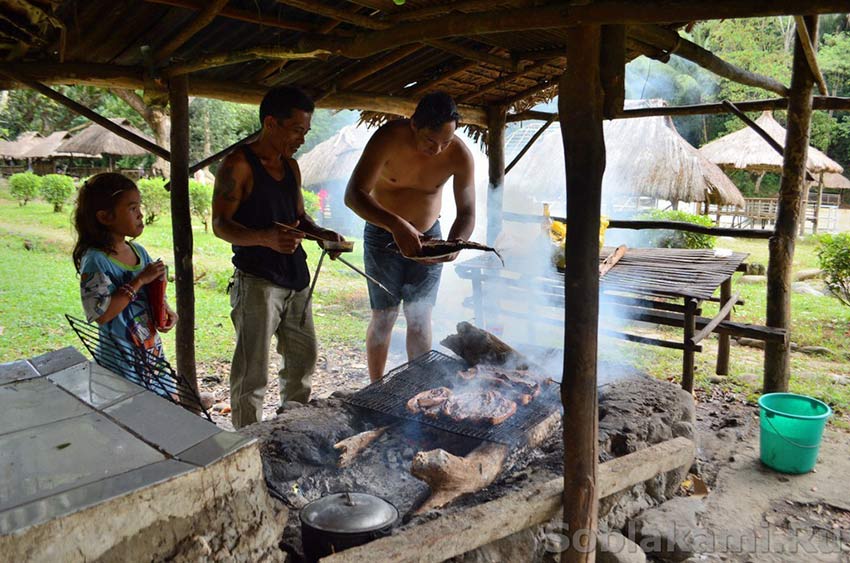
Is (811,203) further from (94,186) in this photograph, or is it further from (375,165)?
(94,186)

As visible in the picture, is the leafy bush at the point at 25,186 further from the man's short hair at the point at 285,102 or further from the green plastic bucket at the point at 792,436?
the green plastic bucket at the point at 792,436

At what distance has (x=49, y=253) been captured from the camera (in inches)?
455

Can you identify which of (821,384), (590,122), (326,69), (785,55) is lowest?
(821,384)

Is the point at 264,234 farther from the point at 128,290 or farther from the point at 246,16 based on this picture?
the point at 246,16

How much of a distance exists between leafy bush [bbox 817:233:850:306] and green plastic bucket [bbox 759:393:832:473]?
575cm

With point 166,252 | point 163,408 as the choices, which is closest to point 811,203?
point 166,252

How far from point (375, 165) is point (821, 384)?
513 centimetres

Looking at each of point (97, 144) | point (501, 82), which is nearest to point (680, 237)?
point (501, 82)

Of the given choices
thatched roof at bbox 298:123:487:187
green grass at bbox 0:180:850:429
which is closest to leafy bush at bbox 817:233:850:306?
green grass at bbox 0:180:850:429

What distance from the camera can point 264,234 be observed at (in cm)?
336

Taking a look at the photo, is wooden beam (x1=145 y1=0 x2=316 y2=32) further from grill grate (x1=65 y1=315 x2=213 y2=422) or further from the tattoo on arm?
grill grate (x1=65 y1=315 x2=213 y2=422)

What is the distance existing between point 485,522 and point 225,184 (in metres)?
2.29

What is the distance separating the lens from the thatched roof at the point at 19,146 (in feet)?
86.3

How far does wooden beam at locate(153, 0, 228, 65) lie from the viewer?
312 centimetres
